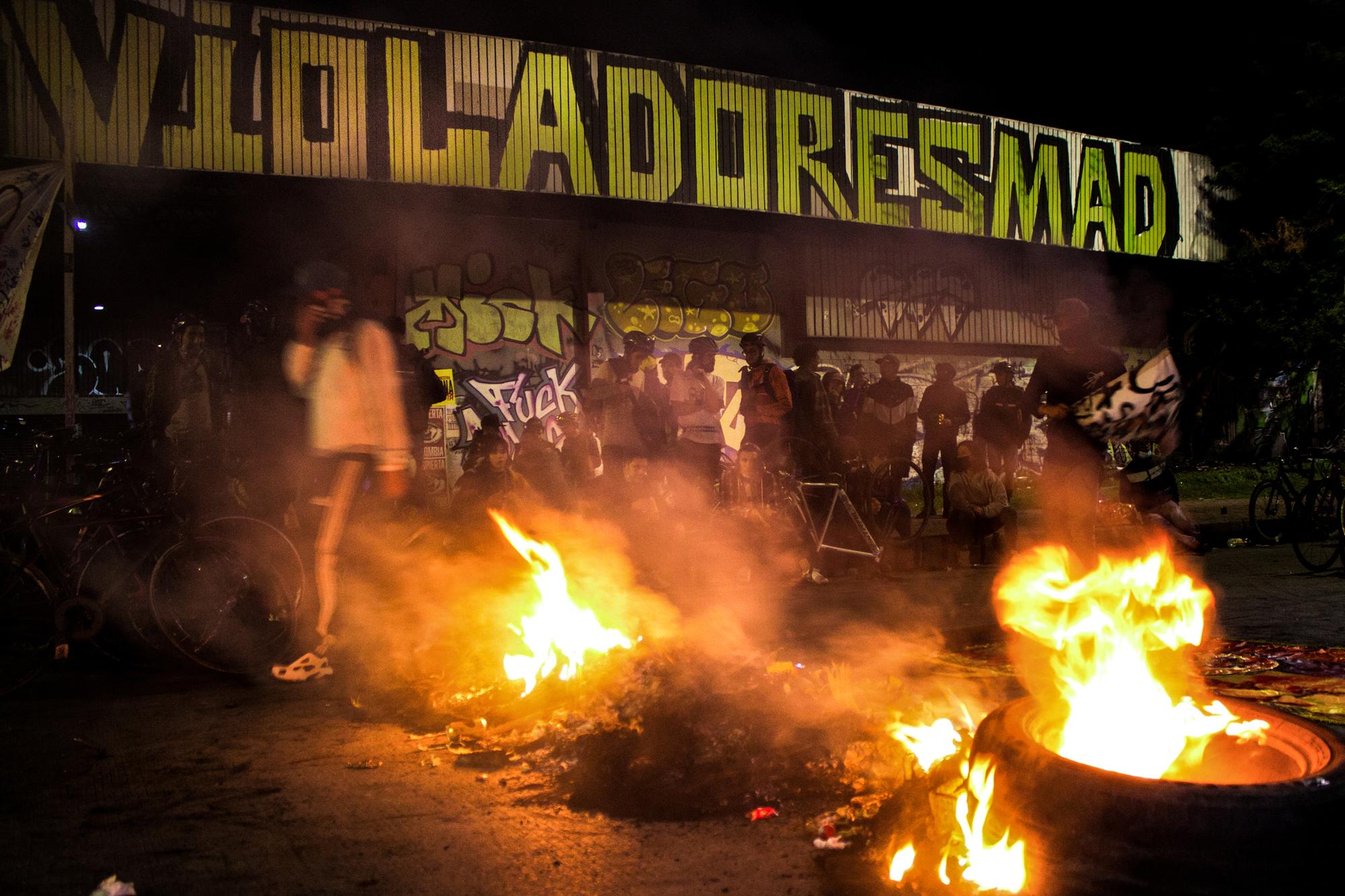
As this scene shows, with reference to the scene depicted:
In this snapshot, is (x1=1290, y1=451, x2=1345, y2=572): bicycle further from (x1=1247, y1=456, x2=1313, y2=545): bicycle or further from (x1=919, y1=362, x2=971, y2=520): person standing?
(x1=919, y1=362, x2=971, y2=520): person standing

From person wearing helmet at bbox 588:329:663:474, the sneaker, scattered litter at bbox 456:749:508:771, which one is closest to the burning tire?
scattered litter at bbox 456:749:508:771

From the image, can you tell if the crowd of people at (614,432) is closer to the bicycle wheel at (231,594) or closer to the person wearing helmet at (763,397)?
the person wearing helmet at (763,397)

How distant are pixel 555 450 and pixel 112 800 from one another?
666 centimetres

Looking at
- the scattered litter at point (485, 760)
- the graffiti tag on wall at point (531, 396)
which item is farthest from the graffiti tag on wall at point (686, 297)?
Result: the scattered litter at point (485, 760)

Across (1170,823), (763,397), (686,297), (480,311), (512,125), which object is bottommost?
(1170,823)

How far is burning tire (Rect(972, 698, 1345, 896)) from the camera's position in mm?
2078

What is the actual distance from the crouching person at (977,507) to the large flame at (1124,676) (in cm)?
637

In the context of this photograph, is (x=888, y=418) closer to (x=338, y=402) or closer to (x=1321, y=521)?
(x=1321, y=521)

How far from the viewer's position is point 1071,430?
585 centimetres

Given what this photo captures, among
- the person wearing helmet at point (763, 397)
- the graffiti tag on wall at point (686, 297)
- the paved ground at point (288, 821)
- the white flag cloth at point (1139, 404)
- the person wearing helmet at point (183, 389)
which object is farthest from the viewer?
the graffiti tag on wall at point (686, 297)

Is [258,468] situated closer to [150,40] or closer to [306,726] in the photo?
[306,726]

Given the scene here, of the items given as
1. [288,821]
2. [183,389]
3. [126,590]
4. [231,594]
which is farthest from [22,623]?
[183,389]

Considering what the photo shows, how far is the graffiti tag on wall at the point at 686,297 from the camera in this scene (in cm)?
1456

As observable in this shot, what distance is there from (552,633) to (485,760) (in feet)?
3.07
